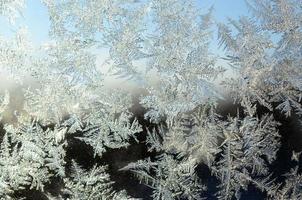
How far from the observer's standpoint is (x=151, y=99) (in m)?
0.95

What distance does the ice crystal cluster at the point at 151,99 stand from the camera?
0.91 m

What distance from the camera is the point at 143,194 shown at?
1.00 meters

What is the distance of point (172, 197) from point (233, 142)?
18cm

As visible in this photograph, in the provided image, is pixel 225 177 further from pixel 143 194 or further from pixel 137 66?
pixel 137 66

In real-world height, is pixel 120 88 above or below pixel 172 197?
above

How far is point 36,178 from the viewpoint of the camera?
0.95 metres

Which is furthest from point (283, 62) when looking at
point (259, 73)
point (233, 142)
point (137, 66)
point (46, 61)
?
point (46, 61)

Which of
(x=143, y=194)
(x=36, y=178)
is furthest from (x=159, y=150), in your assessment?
(x=36, y=178)

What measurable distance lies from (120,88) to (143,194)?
0.78 ft

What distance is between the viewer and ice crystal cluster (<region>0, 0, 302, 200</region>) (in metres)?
0.91

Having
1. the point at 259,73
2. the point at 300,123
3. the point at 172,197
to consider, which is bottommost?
the point at 172,197

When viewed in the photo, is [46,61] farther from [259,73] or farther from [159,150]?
[259,73]

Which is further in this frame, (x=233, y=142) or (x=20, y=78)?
(x=233, y=142)

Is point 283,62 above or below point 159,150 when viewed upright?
above
